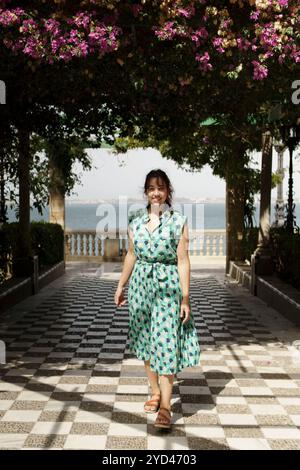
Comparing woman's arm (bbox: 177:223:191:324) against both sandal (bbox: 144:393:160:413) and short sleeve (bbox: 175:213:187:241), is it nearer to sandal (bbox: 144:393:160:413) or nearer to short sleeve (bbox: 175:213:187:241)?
short sleeve (bbox: 175:213:187:241)

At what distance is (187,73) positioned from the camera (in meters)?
6.75

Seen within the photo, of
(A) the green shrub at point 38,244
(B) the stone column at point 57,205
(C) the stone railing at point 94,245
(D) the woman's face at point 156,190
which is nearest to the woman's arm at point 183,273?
(D) the woman's face at point 156,190

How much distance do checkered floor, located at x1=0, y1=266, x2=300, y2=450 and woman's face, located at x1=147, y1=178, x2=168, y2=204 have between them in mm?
1545

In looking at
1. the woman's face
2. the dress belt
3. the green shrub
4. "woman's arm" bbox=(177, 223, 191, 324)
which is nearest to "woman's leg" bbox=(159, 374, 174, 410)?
"woman's arm" bbox=(177, 223, 191, 324)

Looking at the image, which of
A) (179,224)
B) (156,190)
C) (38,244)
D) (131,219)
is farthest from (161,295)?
(38,244)

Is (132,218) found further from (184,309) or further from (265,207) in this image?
(265,207)

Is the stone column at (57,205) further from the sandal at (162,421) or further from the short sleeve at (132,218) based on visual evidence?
the sandal at (162,421)

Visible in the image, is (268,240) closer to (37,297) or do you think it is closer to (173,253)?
(37,297)

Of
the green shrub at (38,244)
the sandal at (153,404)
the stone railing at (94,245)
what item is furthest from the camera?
the stone railing at (94,245)

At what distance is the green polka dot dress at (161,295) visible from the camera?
4.32 m

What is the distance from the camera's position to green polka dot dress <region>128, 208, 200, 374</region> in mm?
4320

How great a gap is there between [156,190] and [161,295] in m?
0.74

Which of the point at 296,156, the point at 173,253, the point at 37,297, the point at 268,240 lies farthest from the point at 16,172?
the point at 173,253

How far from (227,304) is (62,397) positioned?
560 centimetres
